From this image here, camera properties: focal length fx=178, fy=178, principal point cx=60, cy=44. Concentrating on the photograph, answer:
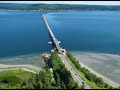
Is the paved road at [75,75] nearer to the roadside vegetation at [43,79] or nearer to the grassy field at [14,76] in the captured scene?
the roadside vegetation at [43,79]

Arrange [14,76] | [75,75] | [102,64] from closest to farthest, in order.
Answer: [75,75] < [14,76] < [102,64]

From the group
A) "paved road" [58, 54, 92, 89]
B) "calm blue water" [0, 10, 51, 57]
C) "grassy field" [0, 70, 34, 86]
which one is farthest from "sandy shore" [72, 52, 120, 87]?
"grassy field" [0, 70, 34, 86]

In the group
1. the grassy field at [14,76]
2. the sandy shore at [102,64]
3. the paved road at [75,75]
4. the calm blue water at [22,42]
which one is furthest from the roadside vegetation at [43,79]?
the calm blue water at [22,42]

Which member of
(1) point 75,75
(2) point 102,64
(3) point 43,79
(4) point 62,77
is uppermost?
(3) point 43,79

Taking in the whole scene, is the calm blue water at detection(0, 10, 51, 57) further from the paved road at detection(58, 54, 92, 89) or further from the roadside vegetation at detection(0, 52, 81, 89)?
the paved road at detection(58, 54, 92, 89)

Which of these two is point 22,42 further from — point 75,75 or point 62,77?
point 62,77

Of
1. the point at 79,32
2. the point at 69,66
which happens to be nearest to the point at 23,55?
the point at 69,66

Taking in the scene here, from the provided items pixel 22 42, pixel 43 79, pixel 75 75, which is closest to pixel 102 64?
pixel 75 75
